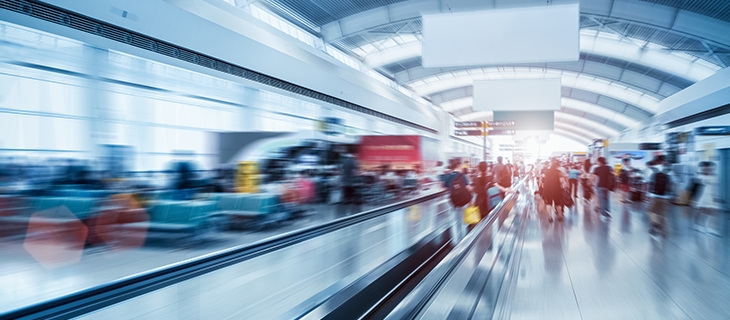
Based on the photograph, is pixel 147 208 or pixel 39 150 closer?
pixel 39 150

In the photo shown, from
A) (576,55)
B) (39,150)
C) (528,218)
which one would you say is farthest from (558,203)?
(39,150)

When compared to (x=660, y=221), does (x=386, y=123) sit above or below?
above

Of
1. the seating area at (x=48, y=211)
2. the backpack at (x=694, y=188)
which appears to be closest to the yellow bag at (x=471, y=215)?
the backpack at (x=694, y=188)

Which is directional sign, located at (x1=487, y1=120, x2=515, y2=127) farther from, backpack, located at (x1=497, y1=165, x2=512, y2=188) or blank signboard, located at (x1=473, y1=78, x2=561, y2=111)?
backpack, located at (x1=497, y1=165, x2=512, y2=188)

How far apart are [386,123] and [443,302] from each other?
21258 millimetres

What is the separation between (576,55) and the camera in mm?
7875

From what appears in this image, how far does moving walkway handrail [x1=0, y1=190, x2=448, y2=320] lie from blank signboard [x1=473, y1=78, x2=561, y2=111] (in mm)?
8989

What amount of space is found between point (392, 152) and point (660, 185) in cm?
1048

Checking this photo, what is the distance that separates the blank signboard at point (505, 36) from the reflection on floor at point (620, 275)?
11.0ft

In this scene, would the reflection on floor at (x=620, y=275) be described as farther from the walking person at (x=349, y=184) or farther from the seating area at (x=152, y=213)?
the seating area at (x=152, y=213)

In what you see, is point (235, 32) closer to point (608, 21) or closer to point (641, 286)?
point (641, 286)

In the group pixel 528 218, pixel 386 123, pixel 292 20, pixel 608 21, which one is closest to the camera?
pixel 528 218

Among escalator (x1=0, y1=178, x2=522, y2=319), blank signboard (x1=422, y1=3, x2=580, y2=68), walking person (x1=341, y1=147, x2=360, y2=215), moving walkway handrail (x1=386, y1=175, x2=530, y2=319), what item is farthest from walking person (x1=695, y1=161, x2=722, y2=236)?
walking person (x1=341, y1=147, x2=360, y2=215)

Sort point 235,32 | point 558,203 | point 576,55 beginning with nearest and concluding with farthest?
point 576,55 < point 558,203 < point 235,32
